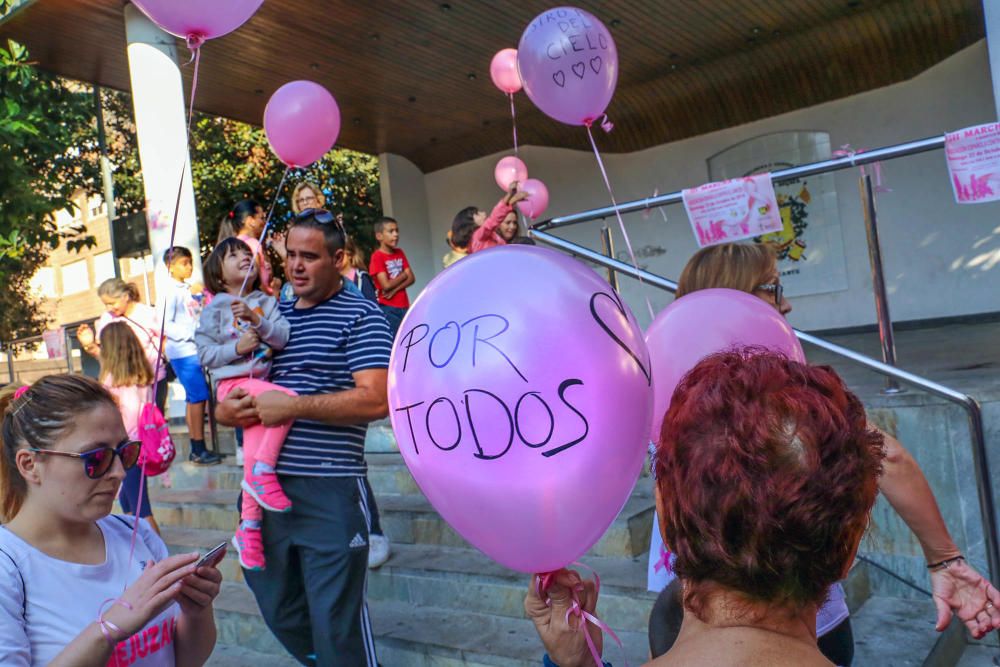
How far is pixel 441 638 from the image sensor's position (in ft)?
10.4

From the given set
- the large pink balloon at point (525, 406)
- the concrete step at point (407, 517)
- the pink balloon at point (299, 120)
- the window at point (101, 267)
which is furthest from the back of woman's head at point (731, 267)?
the window at point (101, 267)

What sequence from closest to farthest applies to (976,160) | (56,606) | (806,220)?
1. (56,606)
2. (976,160)
3. (806,220)

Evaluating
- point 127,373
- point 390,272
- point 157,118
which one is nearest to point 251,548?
Answer: point 127,373

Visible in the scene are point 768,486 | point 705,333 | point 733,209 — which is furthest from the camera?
point 733,209

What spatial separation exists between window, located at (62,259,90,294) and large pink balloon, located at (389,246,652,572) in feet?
99.8

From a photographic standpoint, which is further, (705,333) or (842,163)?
(842,163)

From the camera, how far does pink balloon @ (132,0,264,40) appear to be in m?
2.51

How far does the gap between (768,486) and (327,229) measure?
188cm

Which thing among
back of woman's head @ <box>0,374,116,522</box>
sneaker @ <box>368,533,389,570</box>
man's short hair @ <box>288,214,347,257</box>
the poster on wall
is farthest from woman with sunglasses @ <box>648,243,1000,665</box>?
the poster on wall

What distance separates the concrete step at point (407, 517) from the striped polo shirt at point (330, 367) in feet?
4.49

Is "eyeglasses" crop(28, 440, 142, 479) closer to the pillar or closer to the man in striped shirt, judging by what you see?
the man in striped shirt

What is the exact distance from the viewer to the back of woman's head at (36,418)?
1648 millimetres

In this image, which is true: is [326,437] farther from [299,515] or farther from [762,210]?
[762,210]

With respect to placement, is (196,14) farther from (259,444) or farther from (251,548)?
(251,548)
